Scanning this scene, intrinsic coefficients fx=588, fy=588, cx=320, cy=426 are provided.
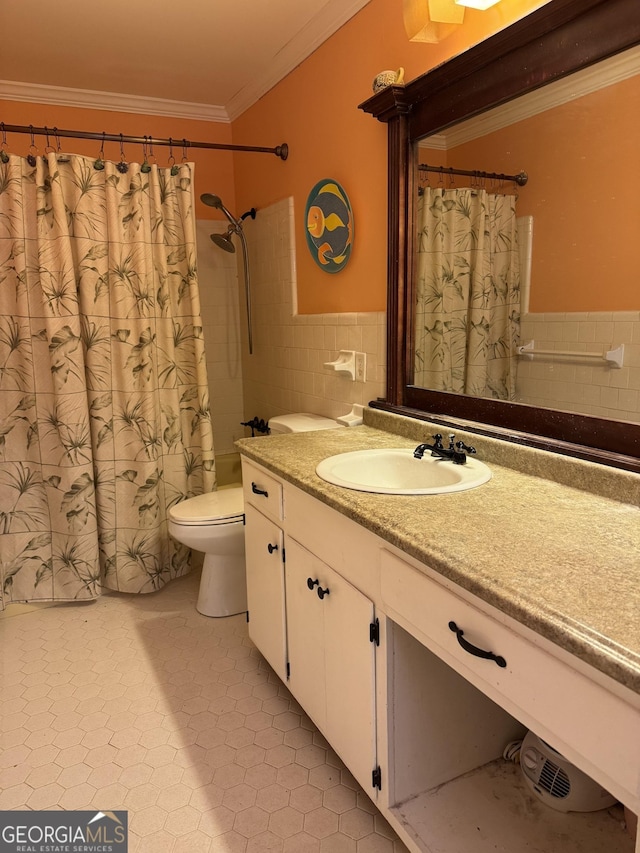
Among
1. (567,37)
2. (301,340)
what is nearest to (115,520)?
(301,340)

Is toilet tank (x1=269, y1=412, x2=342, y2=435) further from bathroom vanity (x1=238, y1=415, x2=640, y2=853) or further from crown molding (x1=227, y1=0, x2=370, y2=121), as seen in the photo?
crown molding (x1=227, y1=0, x2=370, y2=121)

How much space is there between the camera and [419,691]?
4.41 ft

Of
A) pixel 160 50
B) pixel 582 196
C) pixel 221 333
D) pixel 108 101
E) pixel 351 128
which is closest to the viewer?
pixel 582 196

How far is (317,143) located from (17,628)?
2.42 m

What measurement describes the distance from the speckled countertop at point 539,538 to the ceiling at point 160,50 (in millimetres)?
1775

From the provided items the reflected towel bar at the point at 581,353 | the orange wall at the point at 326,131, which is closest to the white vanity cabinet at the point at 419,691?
the reflected towel bar at the point at 581,353

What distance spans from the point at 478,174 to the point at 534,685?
4.39 feet

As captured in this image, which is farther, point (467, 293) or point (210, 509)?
point (210, 509)

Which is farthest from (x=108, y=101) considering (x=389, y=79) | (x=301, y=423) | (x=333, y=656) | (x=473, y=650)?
(x=473, y=650)

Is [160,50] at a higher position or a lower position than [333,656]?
higher

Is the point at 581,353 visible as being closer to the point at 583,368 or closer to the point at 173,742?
the point at 583,368

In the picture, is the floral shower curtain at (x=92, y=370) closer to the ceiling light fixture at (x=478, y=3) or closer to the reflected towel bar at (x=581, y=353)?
the ceiling light fixture at (x=478, y=3)

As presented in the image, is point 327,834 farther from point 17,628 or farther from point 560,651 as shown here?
point 17,628

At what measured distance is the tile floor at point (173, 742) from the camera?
1476 mm
